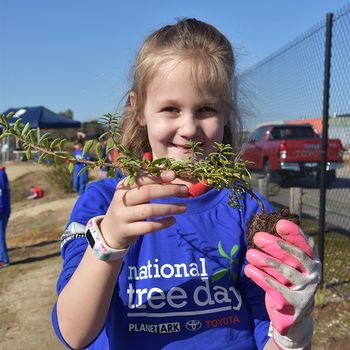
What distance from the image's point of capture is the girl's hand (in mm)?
1135

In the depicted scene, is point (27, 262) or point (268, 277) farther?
point (27, 262)

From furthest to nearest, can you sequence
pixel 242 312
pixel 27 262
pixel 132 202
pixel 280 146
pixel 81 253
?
pixel 280 146 → pixel 27 262 → pixel 242 312 → pixel 81 253 → pixel 132 202

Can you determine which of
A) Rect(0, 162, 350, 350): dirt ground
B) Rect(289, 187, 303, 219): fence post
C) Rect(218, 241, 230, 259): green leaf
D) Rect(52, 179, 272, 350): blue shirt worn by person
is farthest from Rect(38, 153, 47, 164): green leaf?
Rect(289, 187, 303, 219): fence post

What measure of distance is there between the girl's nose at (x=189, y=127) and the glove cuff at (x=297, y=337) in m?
0.72

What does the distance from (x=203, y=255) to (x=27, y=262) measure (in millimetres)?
6311

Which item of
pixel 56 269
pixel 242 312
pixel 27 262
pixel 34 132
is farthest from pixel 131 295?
pixel 27 262

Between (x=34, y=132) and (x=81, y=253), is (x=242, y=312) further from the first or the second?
(x=34, y=132)

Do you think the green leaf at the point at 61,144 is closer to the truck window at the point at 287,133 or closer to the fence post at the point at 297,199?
the fence post at the point at 297,199

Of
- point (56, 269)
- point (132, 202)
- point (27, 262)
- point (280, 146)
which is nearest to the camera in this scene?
point (132, 202)

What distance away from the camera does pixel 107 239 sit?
1251 millimetres

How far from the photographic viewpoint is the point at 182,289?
1624mm

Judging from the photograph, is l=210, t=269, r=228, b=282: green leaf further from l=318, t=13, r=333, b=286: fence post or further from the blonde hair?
l=318, t=13, r=333, b=286: fence post

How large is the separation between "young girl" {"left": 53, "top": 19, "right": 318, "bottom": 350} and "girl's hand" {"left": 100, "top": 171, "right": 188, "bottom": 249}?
0.10 m

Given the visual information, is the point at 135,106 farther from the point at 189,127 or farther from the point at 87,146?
the point at 87,146
